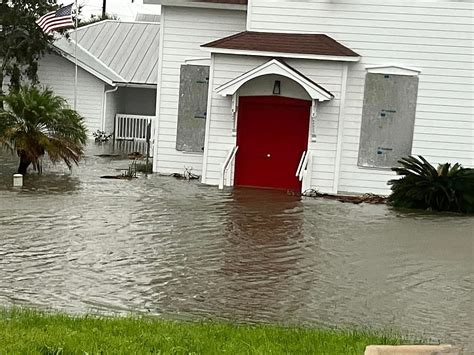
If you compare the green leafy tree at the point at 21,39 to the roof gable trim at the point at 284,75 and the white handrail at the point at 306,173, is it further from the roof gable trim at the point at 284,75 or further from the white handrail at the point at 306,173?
the white handrail at the point at 306,173

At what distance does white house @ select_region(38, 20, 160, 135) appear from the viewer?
37.8 metres

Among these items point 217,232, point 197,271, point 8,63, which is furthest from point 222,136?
point 8,63

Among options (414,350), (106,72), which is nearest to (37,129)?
(414,350)

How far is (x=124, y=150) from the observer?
107 feet

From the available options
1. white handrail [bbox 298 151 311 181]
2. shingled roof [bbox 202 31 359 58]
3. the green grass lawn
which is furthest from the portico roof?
the green grass lawn

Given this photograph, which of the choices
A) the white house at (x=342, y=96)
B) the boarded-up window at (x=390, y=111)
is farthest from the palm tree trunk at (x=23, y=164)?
the boarded-up window at (x=390, y=111)

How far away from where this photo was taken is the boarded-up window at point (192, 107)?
2367 centimetres

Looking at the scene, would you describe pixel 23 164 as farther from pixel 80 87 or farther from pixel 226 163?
pixel 80 87

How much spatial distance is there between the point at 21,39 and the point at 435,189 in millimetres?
24574

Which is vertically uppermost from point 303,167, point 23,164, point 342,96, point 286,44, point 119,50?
point 119,50

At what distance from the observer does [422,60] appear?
21.5 m

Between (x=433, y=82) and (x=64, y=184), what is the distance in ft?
29.7

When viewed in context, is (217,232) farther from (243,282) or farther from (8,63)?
(8,63)

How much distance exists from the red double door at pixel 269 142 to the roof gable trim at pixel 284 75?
3.21 ft
